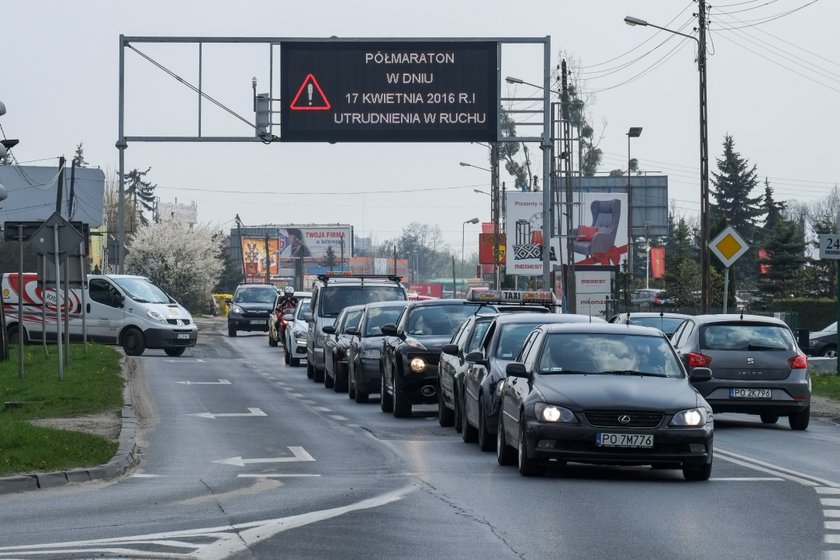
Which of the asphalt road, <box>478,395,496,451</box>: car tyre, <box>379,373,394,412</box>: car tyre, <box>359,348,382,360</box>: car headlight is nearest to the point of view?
the asphalt road

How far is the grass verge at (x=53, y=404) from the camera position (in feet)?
51.6

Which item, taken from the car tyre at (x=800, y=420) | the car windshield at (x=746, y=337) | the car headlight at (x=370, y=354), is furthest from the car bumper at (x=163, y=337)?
the car tyre at (x=800, y=420)

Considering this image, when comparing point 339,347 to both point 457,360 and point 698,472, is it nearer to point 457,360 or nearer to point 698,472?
point 457,360

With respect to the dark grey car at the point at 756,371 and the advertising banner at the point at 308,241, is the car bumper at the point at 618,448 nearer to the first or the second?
the dark grey car at the point at 756,371

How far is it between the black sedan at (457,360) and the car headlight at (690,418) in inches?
198

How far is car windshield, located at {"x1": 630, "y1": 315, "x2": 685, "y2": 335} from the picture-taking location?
27.8 meters

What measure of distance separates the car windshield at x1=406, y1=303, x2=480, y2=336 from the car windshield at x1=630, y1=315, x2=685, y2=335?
12.5ft

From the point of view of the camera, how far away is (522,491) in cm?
1350

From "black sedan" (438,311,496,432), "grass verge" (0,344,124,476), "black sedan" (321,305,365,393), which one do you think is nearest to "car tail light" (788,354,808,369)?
"black sedan" (438,311,496,432)

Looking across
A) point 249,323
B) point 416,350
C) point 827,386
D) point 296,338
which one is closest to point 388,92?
point 296,338

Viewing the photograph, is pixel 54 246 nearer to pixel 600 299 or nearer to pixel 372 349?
pixel 372 349

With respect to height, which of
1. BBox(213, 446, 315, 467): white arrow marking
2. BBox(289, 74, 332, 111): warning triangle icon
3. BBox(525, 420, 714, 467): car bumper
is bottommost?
BBox(213, 446, 315, 467): white arrow marking

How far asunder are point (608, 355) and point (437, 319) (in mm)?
8826

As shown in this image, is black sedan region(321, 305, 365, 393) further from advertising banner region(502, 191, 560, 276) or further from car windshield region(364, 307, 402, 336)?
advertising banner region(502, 191, 560, 276)
